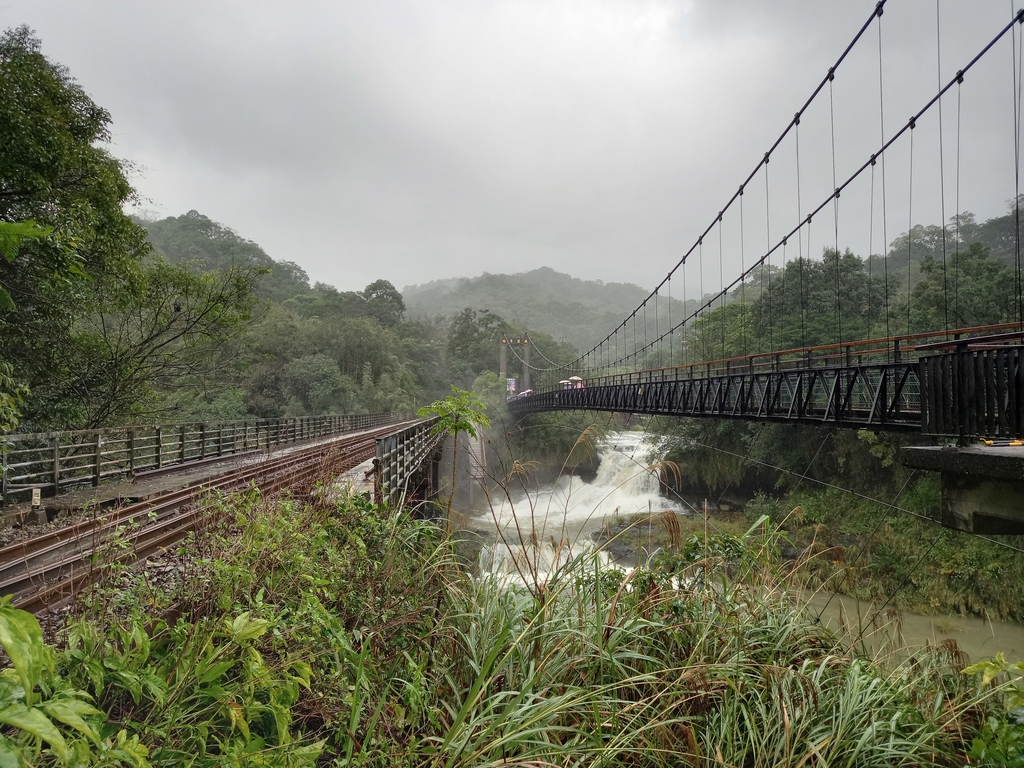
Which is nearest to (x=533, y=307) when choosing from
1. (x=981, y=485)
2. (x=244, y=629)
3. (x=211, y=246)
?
(x=211, y=246)

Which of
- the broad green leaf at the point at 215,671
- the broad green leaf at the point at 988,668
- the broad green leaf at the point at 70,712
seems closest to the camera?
the broad green leaf at the point at 70,712

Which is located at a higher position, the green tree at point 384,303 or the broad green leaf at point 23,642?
the green tree at point 384,303

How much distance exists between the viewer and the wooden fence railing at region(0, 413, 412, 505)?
682 cm

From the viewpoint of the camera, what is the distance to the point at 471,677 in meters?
2.43

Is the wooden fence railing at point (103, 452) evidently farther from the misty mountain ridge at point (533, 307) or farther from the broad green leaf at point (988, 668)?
the misty mountain ridge at point (533, 307)

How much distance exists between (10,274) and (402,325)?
5678 centimetres

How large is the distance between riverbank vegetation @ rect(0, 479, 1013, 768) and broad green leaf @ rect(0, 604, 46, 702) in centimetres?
29

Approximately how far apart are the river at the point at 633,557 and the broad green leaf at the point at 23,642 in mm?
1304

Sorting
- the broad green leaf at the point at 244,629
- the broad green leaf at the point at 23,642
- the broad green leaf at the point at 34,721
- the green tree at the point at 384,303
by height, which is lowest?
the broad green leaf at the point at 244,629

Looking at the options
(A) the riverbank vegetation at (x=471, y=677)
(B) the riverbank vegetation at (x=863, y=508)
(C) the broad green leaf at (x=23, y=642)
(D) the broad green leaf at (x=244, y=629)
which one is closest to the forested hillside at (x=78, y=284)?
(C) the broad green leaf at (x=23, y=642)

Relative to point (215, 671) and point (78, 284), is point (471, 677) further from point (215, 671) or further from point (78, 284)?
point (78, 284)

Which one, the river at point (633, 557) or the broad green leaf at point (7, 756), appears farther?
the river at point (633, 557)

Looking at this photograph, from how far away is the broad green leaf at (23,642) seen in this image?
71 cm

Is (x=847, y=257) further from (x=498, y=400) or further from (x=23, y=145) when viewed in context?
(x=498, y=400)
